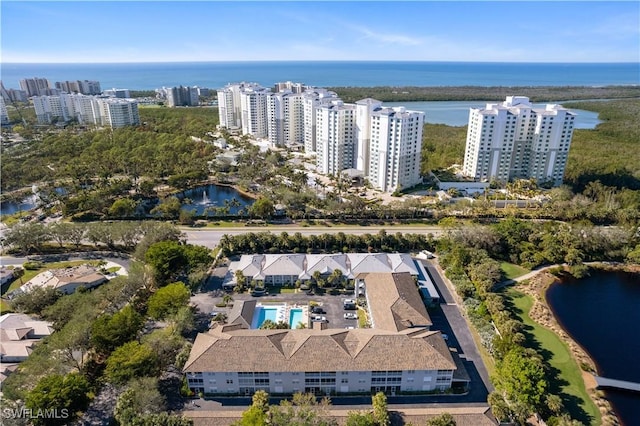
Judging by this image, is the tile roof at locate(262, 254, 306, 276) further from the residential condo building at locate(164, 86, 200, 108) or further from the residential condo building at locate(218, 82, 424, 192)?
the residential condo building at locate(164, 86, 200, 108)

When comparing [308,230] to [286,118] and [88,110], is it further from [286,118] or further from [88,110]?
[88,110]

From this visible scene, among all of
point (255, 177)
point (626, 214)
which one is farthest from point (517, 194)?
point (255, 177)

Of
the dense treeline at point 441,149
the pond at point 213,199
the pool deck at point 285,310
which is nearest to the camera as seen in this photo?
the pool deck at point 285,310

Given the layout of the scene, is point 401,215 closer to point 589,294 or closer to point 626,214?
point 589,294

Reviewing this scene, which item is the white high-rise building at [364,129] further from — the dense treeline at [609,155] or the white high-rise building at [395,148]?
the dense treeline at [609,155]

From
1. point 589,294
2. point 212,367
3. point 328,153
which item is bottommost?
point 589,294

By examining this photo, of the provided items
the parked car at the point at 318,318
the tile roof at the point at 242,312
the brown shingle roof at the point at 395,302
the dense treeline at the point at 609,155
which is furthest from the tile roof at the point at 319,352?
the dense treeline at the point at 609,155

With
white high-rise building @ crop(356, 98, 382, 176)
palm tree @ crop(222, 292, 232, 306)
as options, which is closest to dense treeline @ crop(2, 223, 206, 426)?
palm tree @ crop(222, 292, 232, 306)
